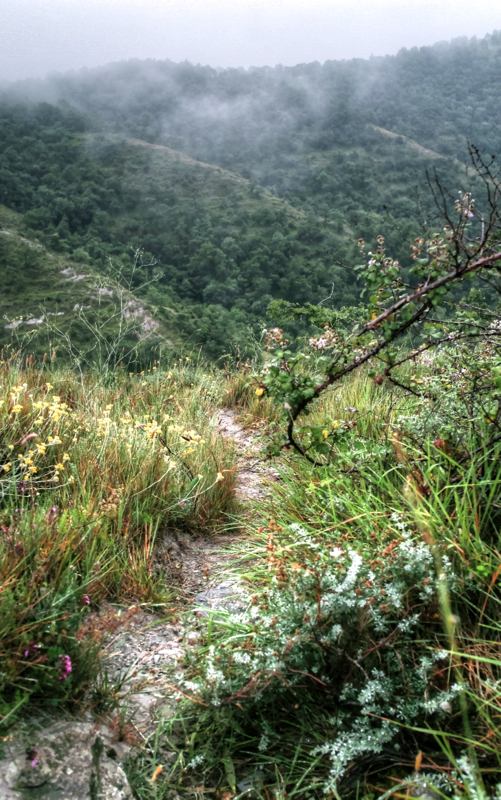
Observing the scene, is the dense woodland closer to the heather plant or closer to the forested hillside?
the heather plant

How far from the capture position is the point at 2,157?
39.8 meters

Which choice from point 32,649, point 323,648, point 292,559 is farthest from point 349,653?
point 32,649

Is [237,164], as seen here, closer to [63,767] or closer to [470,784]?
[63,767]

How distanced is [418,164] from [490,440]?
65.8 meters

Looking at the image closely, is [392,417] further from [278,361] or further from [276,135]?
[276,135]

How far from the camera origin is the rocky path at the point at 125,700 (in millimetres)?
1214

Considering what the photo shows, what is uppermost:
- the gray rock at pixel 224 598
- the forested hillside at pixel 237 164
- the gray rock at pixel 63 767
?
the forested hillside at pixel 237 164

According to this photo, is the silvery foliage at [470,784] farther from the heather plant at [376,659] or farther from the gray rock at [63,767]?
the gray rock at [63,767]

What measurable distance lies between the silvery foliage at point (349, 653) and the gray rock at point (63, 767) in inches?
12.3

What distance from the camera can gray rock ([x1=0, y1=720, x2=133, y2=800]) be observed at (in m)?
1.18

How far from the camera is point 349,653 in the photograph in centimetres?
150

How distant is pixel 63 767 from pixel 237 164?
7363 centimetres

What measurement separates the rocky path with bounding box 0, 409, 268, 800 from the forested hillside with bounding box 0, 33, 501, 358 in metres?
4.29

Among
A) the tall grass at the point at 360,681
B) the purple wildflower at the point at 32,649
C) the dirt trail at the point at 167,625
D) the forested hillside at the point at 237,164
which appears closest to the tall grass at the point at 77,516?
the purple wildflower at the point at 32,649
